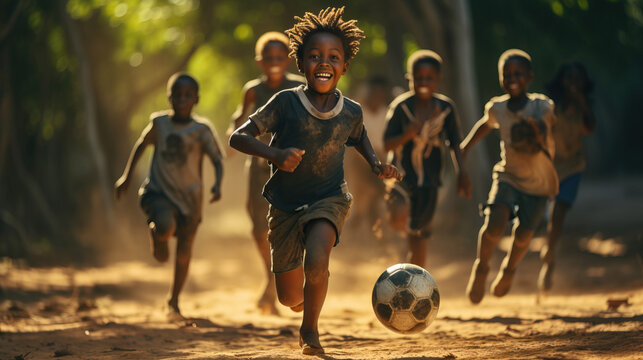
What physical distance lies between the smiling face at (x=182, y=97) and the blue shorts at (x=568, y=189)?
374cm

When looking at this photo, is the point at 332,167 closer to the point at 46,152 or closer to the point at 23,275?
the point at 23,275

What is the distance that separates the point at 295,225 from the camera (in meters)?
5.61

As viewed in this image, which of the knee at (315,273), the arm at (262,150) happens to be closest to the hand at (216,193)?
the arm at (262,150)

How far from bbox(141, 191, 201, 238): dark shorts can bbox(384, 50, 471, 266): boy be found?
72.2 inches

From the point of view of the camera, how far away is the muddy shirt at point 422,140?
7.65m

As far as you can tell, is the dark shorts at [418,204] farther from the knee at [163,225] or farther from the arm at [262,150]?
the arm at [262,150]

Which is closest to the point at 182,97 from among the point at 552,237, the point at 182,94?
the point at 182,94

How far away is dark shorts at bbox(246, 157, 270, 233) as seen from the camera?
316 inches

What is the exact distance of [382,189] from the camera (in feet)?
44.1

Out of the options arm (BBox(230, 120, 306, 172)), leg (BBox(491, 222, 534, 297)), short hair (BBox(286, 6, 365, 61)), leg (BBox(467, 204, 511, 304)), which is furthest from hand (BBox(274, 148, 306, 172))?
leg (BBox(491, 222, 534, 297))

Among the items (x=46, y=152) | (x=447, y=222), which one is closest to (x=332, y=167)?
(x=447, y=222)

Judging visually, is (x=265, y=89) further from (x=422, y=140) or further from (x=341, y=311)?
(x=341, y=311)

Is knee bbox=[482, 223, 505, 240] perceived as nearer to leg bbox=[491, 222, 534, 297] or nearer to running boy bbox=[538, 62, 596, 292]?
leg bbox=[491, 222, 534, 297]

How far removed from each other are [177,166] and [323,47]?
2656 millimetres
